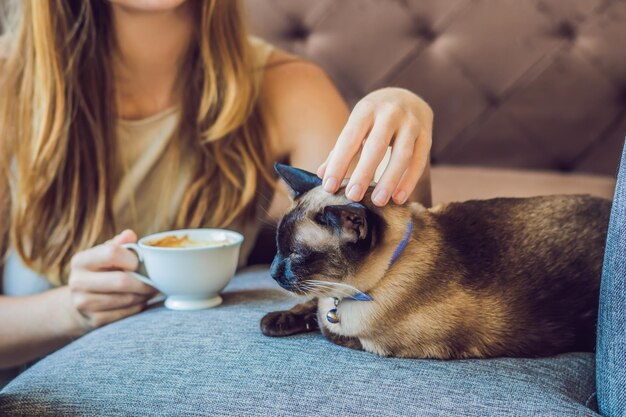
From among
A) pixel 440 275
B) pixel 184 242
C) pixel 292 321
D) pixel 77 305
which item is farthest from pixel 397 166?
pixel 77 305

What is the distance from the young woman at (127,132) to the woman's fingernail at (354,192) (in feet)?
1.44

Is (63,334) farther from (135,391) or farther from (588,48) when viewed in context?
(588,48)

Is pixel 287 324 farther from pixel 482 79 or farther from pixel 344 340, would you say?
pixel 482 79

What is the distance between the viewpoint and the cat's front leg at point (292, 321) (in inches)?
32.0

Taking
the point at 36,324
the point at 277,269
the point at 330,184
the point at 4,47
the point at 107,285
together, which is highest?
the point at 4,47

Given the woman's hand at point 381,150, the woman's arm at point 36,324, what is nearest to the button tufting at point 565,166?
the woman's hand at point 381,150

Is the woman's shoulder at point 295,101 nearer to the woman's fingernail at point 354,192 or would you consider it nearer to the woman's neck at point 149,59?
the woman's neck at point 149,59

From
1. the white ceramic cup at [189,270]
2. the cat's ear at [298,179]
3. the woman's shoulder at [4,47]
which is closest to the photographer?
the cat's ear at [298,179]

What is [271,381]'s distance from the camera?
0.72m

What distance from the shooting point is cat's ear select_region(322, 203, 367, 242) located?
66cm

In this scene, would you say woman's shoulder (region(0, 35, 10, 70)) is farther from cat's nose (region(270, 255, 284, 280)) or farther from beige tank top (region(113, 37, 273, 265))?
cat's nose (region(270, 255, 284, 280))

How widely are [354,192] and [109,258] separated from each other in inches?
16.5

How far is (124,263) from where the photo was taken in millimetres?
933

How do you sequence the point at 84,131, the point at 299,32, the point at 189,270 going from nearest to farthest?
1. the point at 189,270
2. the point at 84,131
3. the point at 299,32
